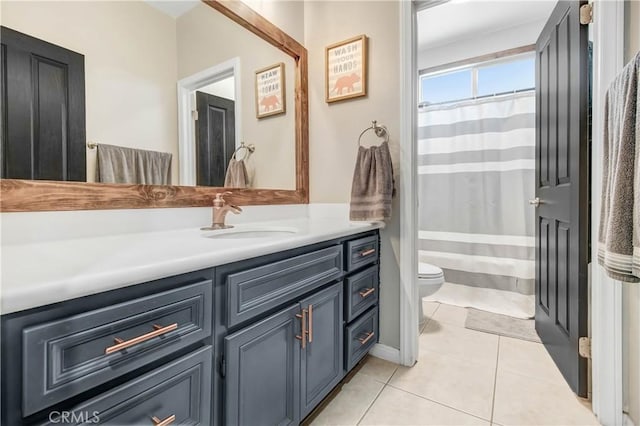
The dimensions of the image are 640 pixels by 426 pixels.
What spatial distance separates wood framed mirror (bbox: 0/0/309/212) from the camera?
88 cm

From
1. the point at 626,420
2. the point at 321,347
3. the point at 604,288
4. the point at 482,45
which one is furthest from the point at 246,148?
the point at 482,45

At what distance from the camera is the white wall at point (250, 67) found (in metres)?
1.29

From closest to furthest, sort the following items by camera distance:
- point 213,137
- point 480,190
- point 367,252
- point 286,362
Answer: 1. point 286,362
2. point 213,137
3. point 367,252
4. point 480,190

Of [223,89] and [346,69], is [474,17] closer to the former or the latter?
[346,69]

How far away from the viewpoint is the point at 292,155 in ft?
6.15

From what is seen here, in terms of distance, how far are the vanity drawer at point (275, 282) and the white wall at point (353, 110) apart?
0.60m

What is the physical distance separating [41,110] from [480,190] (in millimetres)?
2813

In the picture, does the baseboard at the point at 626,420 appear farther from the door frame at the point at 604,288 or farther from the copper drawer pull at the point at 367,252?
the copper drawer pull at the point at 367,252

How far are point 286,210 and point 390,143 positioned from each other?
72 centimetres

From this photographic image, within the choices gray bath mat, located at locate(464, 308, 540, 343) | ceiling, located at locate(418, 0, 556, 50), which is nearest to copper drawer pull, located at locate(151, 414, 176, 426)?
gray bath mat, located at locate(464, 308, 540, 343)

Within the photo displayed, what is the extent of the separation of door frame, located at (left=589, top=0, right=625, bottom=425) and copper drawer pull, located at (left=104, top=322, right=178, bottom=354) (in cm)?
159

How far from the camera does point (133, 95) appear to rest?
1.11m

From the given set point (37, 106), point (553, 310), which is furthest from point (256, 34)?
point (553, 310)

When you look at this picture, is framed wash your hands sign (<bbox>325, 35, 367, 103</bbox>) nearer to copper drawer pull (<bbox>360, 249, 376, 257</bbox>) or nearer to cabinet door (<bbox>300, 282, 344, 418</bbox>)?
copper drawer pull (<bbox>360, 249, 376, 257</bbox>)
